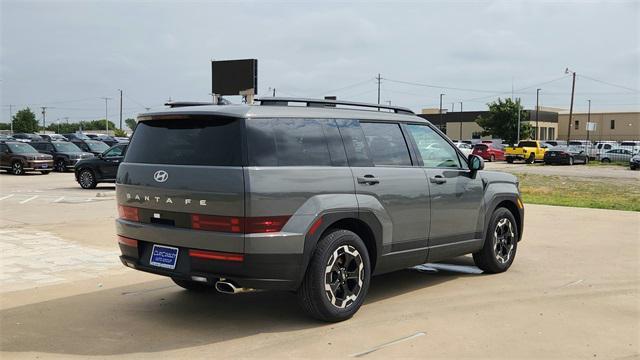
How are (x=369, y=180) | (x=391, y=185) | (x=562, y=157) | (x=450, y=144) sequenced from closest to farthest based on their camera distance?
(x=369, y=180), (x=391, y=185), (x=450, y=144), (x=562, y=157)

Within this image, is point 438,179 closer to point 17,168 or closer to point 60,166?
point 17,168

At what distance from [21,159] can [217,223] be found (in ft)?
91.8

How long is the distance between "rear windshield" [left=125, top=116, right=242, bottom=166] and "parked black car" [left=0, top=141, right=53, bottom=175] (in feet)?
86.5

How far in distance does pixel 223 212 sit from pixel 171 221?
61 cm

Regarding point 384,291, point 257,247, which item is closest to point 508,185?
point 384,291

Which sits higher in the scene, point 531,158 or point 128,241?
point 128,241

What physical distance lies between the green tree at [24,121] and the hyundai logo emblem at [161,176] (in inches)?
5214

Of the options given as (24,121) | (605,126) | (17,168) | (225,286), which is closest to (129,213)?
(225,286)

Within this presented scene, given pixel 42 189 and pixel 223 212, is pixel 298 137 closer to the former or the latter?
pixel 223 212

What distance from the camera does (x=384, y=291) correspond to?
6.74 metres

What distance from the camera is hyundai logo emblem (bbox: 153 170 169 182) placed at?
209 inches

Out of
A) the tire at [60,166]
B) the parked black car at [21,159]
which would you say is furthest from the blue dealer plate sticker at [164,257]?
the tire at [60,166]

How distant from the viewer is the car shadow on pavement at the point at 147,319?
196 inches

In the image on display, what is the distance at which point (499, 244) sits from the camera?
769 cm
